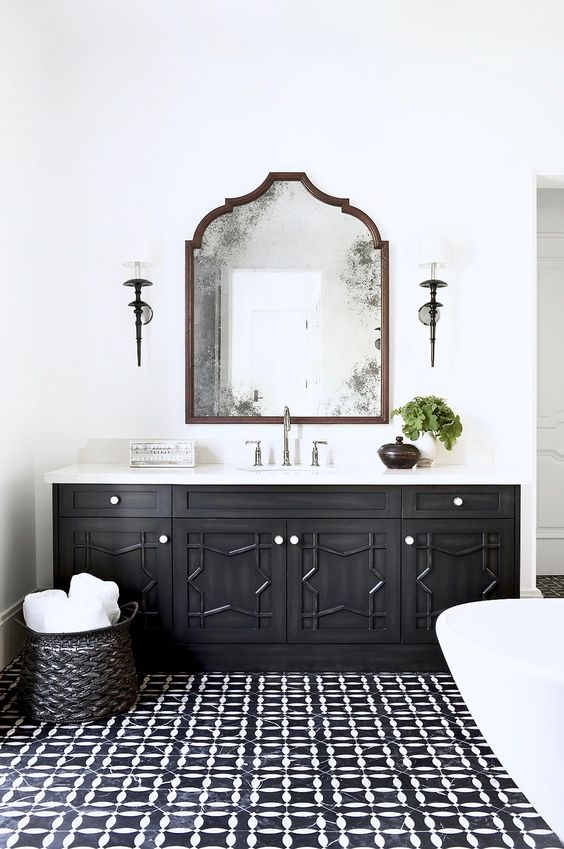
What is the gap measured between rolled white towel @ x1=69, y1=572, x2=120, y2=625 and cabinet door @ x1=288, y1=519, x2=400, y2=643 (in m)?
0.70

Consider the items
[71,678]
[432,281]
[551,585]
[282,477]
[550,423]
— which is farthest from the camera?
[550,423]

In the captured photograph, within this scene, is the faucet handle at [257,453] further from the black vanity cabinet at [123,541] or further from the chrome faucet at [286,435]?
the black vanity cabinet at [123,541]

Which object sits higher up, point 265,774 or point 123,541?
point 123,541

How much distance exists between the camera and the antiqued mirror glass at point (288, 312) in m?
3.58

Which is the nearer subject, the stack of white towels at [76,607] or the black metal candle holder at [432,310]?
the stack of white towels at [76,607]

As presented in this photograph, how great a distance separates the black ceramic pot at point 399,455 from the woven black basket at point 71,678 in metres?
1.39

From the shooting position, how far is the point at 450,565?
3.09 meters

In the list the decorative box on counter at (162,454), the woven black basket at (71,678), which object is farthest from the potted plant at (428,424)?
the woven black basket at (71,678)

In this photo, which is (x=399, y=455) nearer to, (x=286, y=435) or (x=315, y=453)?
(x=315, y=453)

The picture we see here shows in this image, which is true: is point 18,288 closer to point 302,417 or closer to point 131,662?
point 302,417

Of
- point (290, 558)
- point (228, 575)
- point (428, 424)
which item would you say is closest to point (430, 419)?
point (428, 424)

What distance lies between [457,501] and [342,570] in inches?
21.4

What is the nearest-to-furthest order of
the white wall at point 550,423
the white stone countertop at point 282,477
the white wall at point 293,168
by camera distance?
the white stone countertop at point 282,477
the white wall at point 293,168
the white wall at point 550,423

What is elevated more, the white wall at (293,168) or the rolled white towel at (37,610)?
the white wall at (293,168)
